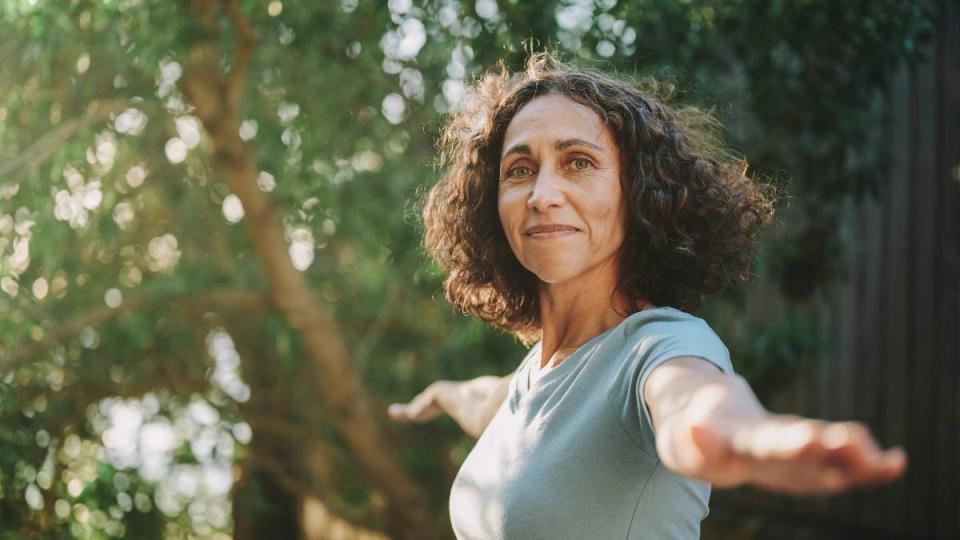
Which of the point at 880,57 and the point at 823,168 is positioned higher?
the point at 880,57

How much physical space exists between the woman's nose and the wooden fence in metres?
3.54

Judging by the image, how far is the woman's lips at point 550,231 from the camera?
174cm

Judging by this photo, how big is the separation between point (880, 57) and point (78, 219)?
3071 millimetres

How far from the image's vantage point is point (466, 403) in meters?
2.37

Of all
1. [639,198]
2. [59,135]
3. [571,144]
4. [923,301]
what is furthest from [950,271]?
[59,135]

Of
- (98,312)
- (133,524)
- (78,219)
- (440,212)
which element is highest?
(440,212)

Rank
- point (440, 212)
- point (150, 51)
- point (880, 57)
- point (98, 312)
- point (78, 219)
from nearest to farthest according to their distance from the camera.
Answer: point (440, 212) → point (150, 51) → point (880, 57) → point (78, 219) → point (98, 312)

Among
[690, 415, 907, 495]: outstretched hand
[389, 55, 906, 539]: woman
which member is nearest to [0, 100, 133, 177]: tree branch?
[389, 55, 906, 539]: woman

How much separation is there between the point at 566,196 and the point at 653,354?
46cm

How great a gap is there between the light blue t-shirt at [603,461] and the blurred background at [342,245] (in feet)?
4.27

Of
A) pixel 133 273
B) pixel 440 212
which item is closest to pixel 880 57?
pixel 440 212

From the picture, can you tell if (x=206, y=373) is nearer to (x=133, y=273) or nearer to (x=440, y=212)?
(x=133, y=273)

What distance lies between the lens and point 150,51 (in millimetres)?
3053

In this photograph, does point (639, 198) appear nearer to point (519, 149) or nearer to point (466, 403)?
point (519, 149)
